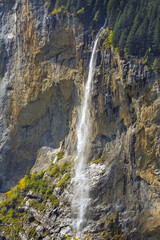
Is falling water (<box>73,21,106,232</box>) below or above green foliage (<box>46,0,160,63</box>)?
below

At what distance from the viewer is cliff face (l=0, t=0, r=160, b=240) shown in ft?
76.8

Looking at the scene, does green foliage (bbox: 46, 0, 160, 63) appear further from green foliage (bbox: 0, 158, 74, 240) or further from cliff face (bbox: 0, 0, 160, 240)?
green foliage (bbox: 0, 158, 74, 240)

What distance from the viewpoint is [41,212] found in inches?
1100

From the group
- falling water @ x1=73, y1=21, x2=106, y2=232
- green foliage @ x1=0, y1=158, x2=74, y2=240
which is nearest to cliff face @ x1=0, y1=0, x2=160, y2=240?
falling water @ x1=73, y1=21, x2=106, y2=232

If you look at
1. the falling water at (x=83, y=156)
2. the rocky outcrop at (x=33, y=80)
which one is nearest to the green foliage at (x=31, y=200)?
the falling water at (x=83, y=156)

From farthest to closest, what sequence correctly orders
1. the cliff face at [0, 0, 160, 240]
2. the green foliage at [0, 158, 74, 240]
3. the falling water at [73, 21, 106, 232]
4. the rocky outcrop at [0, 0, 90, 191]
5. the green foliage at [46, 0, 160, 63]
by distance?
the rocky outcrop at [0, 0, 90, 191] → the green foliage at [0, 158, 74, 240] → the falling water at [73, 21, 106, 232] → the green foliage at [46, 0, 160, 63] → the cliff face at [0, 0, 160, 240]

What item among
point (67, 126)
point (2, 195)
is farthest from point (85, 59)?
point (2, 195)

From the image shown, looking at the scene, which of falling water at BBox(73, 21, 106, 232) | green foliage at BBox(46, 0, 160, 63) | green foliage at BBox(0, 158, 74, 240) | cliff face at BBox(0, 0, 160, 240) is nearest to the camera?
cliff face at BBox(0, 0, 160, 240)

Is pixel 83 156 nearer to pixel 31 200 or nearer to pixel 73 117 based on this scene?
pixel 73 117

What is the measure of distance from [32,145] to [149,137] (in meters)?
16.4

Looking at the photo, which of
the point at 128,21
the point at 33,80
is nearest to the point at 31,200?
the point at 33,80

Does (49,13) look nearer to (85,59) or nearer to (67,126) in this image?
(85,59)

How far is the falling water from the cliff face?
582 millimetres

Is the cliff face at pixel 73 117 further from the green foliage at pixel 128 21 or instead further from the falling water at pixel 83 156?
the green foliage at pixel 128 21
